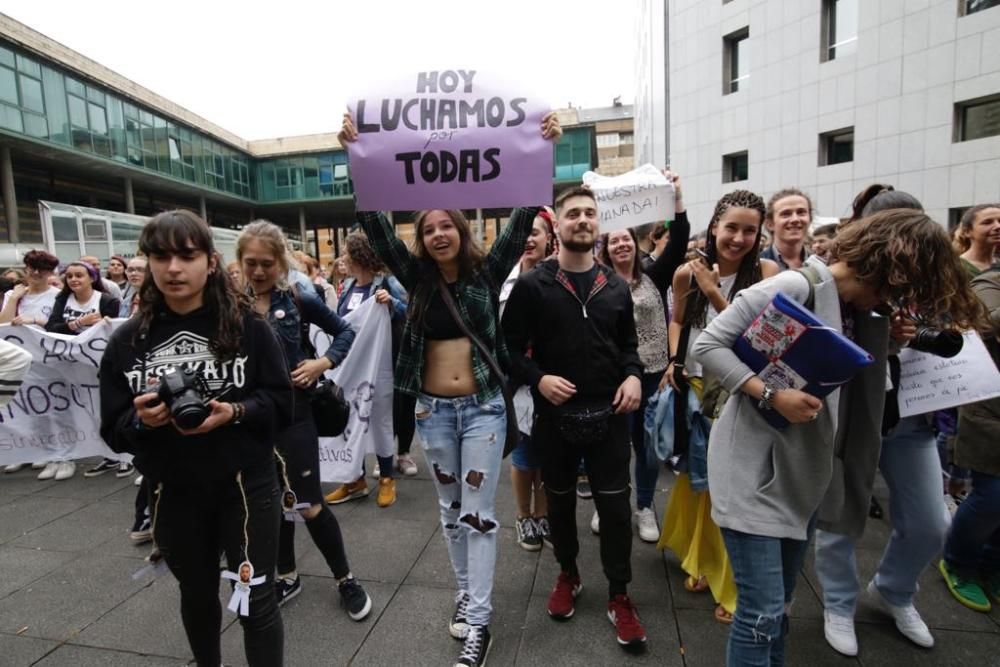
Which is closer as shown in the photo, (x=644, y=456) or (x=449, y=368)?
(x=449, y=368)

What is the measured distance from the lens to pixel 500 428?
2.60 metres

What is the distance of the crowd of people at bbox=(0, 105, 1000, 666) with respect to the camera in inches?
73.1

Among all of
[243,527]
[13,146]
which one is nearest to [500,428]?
[243,527]

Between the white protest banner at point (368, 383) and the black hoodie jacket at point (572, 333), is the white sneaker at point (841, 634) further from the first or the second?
the white protest banner at point (368, 383)

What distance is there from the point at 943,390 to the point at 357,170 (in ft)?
9.26

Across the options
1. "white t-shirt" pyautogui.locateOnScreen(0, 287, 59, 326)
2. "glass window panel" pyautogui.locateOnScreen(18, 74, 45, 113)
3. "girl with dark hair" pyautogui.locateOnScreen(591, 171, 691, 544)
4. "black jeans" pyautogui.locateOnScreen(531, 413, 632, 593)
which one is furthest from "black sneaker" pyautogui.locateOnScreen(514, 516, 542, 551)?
"glass window panel" pyautogui.locateOnScreen(18, 74, 45, 113)

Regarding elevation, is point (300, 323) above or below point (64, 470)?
above

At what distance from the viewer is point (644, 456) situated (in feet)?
11.7

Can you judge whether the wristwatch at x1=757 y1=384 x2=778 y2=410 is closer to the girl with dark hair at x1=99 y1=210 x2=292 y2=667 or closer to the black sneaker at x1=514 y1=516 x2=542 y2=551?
the girl with dark hair at x1=99 y1=210 x2=292 y2=667

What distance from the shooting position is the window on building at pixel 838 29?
53.2 ft

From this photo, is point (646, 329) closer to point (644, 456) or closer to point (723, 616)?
point (644, 456)

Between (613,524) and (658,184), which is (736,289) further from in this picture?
(613,524)

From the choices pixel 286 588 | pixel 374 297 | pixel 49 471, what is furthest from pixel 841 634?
pixel 49 471

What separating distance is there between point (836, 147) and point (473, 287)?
1929 cm
